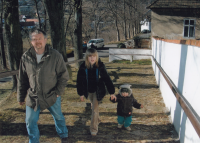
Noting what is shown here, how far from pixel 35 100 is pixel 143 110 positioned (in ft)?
9.15

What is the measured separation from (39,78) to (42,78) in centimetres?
4

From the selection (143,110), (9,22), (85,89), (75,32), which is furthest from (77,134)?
(75,32)

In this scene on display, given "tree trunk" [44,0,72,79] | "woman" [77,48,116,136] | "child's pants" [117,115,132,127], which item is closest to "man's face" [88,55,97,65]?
"woman" [77,48,116,136]

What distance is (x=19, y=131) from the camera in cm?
359

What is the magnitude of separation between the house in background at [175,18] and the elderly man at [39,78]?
1602cm

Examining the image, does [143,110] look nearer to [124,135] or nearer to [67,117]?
[124,135]

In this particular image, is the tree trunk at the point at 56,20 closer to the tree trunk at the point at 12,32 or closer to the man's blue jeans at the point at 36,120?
the tree trunk at the point at 12,32

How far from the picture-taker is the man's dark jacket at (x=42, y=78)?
2639mm

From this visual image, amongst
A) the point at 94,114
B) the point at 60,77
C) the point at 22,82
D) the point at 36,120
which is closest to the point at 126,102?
the point at 94,114

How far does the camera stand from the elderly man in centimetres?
264

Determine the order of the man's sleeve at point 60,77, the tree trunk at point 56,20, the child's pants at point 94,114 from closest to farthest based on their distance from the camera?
the man's sleeve at point 60,77, the child's pants at point 94,114, the tree trunk at point 56,20

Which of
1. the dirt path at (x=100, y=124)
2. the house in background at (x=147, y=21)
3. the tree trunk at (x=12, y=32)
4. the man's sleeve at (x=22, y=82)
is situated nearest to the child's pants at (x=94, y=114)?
the dirt path at (x=100, y=124)

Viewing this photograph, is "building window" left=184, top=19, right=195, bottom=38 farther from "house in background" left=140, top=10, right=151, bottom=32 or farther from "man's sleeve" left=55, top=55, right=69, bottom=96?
"man's sleeve" left=55, top=55, right=69, bottom=96

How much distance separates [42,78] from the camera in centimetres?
265
